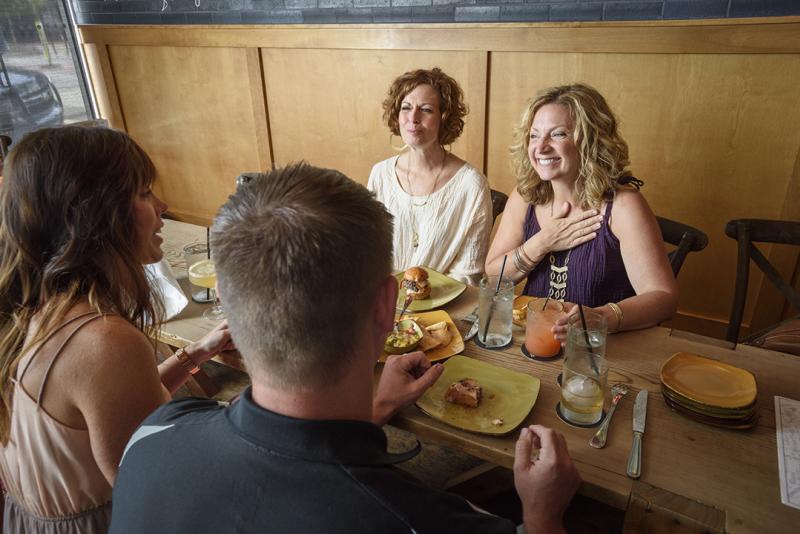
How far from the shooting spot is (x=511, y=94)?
294cm

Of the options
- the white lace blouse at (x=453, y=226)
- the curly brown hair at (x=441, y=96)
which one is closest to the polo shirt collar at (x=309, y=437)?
the white lace blouse at (x=453, y=226)

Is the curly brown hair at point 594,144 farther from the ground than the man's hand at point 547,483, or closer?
farther from the ground

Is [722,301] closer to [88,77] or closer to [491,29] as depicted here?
[491,29]

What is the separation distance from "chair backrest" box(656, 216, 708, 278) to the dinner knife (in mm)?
893

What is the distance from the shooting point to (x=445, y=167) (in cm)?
247

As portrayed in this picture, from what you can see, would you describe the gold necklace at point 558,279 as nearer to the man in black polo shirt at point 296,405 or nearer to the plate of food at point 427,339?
the plate of food at point 427,339

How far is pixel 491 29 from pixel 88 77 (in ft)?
11.4

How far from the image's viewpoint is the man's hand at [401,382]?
1155 millimetres

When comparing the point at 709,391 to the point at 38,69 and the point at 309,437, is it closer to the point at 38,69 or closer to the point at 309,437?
the point at 309,437

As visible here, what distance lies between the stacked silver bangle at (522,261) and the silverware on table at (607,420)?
31.0 inches

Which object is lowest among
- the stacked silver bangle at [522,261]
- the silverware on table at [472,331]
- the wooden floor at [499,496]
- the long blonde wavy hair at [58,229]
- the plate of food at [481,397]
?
the wooden floor at [499,496]

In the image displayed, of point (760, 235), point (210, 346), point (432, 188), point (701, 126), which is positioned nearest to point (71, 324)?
point (210, 346)

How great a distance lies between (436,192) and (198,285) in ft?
3.71

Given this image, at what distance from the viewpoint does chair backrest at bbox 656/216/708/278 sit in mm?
1938
